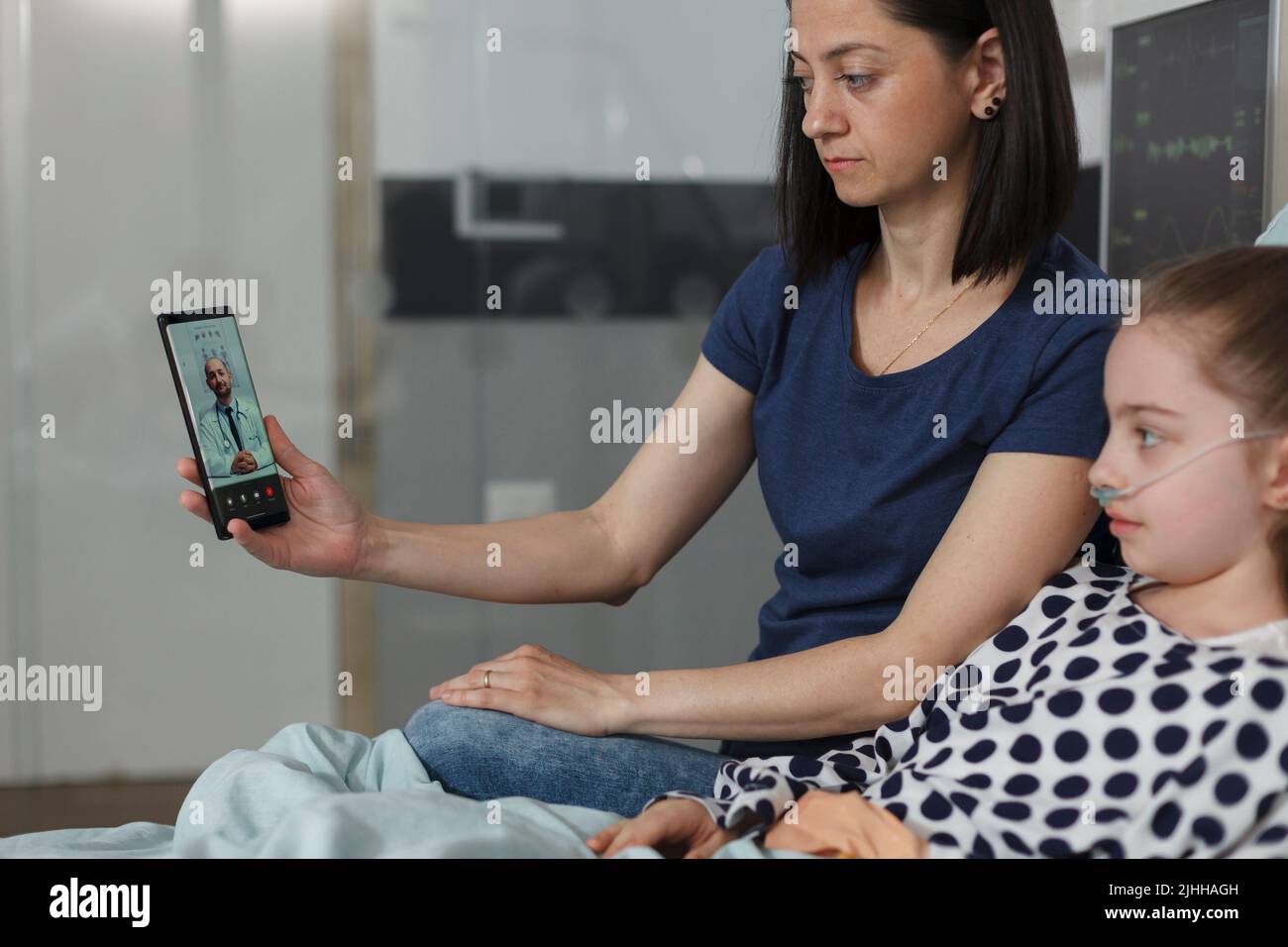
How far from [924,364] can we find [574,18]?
161cm

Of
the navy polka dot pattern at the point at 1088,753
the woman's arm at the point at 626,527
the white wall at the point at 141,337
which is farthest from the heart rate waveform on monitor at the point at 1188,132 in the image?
the white wall at the point at 141,337

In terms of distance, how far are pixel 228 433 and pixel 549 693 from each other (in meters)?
0.37

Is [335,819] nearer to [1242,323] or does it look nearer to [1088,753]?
[1088,753]

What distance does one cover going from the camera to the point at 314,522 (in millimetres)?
1236

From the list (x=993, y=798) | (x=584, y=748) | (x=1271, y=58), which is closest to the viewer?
(x=993, y=798)

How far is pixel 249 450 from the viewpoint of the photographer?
3.85 feet

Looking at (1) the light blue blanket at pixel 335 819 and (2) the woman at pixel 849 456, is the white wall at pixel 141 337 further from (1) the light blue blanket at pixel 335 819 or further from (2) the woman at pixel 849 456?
(1) the light blue blanket at pixel 335 819

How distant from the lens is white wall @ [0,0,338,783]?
8.26ft

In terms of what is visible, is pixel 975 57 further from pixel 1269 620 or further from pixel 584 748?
pixel 584 748

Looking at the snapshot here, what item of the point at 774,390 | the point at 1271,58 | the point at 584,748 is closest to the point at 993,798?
the point at 584,748

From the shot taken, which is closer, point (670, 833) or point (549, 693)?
point (670, 833)

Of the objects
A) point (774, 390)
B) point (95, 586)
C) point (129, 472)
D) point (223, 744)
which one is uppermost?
point (774, 390)

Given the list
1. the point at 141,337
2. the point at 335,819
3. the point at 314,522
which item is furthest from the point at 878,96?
the point at 141,337

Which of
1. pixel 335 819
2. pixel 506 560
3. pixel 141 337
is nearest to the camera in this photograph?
A: pixel 335 819
